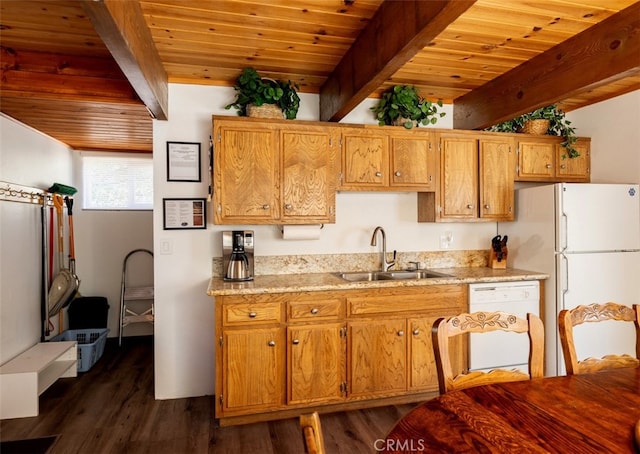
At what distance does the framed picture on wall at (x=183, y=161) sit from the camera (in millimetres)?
2783

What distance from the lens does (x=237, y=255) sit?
2666 mm

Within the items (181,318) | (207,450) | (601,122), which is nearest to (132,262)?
(181,318)

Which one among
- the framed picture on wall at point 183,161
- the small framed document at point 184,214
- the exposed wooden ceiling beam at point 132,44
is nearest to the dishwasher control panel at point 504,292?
the small framed document at point 184,214

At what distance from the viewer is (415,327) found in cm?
262

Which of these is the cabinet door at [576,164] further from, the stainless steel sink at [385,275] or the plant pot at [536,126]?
the stainless steel sink at [385,275]

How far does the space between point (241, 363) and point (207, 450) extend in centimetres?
50

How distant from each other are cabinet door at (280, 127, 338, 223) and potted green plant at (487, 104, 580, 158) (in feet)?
5.14

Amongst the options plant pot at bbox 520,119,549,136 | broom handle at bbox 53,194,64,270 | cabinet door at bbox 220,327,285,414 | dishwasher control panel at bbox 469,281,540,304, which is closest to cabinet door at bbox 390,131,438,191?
dishwasher control panel at bbox 469,281,540,304

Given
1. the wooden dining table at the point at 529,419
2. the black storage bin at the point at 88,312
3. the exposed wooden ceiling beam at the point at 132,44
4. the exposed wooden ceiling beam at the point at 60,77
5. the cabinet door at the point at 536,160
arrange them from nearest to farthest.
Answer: the wooden dining table at the point at 529,419, the exposed wooden ceiling beam at the point at 132,44, the exposed wooden ceiling beam at the point at 60,77, the cabinet door at the point at 536,160, the black storage bin at the point at 88,312

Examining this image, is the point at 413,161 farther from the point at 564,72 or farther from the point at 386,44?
the point at 386,44

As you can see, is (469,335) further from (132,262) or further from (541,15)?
(132,262)

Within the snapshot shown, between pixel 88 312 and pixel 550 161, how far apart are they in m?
4.71

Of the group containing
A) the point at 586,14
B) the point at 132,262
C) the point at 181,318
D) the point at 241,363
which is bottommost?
the point at 241,363

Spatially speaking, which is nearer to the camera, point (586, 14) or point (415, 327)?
point (586, 14)
